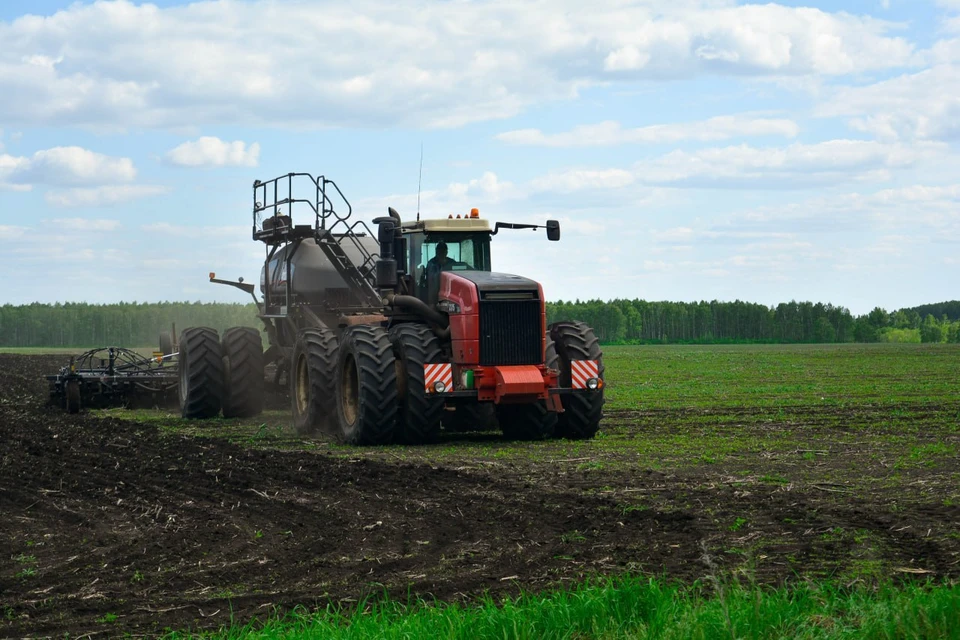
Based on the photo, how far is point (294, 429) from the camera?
19453mm

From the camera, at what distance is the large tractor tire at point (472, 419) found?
1808 centimetres

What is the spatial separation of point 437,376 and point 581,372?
7.06 feet

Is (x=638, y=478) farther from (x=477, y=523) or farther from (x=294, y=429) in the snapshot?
(x=294, y=429)

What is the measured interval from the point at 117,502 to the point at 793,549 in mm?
6353

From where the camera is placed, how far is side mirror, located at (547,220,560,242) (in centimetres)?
1756

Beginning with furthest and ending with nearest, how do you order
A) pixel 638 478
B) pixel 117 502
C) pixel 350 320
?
pixel 350 320
pixel 638 478
pixel 117 502

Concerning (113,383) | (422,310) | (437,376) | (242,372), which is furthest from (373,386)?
(113,383)

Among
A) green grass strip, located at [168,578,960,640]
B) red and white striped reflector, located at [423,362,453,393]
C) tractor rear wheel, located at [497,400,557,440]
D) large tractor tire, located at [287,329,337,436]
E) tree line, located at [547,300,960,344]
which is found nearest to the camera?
green grass strip, located at [168,578,960,640]

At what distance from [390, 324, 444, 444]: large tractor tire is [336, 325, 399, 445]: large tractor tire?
0.53 feet

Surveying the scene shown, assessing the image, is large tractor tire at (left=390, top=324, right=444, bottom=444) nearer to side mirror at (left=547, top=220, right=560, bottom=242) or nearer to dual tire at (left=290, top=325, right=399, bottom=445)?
dual tire at (left=290, top=325, right=399, bottom=445)

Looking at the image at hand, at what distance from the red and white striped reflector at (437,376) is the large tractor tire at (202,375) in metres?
6.60

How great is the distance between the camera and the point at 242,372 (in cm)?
2125

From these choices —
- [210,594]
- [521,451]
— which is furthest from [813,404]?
[210,594]

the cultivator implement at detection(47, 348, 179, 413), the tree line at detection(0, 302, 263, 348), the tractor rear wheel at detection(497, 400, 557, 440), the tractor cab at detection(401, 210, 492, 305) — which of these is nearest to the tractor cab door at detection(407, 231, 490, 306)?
the tractor cab at detection(401, 210, 492, 305)
